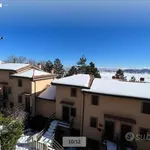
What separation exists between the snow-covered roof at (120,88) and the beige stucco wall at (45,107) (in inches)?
288

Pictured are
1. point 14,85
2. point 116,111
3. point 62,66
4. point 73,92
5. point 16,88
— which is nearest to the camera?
point 116,111

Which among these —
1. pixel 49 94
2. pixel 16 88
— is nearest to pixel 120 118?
pixel 49 94

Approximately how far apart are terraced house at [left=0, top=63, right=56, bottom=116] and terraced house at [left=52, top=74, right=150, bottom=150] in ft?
16.4

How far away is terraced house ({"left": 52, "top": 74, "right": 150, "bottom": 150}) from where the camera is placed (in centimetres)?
1520

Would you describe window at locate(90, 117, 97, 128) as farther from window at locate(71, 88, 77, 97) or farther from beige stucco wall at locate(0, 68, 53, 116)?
beige stucco wall at locate(0, 68, 53, 116)

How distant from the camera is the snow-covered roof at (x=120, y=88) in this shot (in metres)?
15.1

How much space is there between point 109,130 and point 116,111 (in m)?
2.38

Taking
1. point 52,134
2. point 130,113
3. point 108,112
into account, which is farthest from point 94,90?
point 52,134

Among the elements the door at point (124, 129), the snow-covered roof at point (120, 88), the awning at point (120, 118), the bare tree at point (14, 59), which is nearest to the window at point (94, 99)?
the snow-covered roof at point (120, 88)

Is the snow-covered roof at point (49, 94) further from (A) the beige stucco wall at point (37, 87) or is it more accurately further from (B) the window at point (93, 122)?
(B) the window at point (93, 122)

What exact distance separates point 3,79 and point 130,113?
2119 cm

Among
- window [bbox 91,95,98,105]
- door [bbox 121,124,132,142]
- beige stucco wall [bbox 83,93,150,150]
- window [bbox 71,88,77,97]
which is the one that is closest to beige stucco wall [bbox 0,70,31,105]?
window [bbox 71,88,77,97]

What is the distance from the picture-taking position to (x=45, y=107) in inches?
886

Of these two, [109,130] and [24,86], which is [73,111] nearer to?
[109,130]
